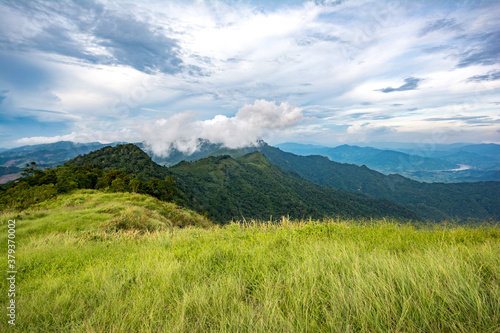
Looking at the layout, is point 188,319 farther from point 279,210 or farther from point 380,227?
point 279,210

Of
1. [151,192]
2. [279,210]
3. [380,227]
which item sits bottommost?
[279,210]

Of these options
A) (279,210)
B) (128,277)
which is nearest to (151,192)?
(128,277)

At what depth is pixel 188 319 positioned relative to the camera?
7.87 feet

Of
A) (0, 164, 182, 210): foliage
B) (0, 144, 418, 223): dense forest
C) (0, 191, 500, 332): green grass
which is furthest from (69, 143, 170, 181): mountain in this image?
(0, 191, 500, 332): green grass

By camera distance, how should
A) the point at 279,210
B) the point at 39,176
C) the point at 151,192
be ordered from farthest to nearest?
1. the point at 279,210
2. the point at 151,192
3. the point at 39,176

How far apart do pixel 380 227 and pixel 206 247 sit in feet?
14.7

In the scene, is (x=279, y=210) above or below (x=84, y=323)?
below

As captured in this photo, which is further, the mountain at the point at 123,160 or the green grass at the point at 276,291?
the mountain at the point at 123,160

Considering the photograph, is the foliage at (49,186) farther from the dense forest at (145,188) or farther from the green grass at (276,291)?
the green grass at (276,291)

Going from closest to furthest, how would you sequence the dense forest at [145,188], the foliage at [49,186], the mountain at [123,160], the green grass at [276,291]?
the green grass at [276,291] < the foliage at [49,186] < the dense forest at [145,188] < the mountain at [123,160]

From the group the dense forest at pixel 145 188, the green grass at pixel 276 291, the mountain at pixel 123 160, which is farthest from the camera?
the mountain at pixel 123 160

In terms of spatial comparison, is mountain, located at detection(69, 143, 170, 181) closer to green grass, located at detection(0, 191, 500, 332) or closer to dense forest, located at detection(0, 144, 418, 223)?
dense forest, located at detection(0, 144, 418, 223)

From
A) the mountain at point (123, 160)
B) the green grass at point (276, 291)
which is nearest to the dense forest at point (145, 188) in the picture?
the mountain at point (123, 160)

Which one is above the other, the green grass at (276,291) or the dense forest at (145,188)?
the green grass at (276,291)
